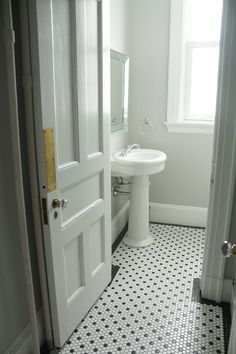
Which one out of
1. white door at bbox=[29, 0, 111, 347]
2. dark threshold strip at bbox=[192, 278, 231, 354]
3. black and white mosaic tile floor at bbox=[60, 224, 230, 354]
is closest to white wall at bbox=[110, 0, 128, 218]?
black and white mosaic tile floor at bbox=[60, 224, 230, 354]

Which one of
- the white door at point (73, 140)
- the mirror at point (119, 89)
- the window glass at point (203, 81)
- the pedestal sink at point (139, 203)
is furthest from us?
the window glass at point (203, 81)

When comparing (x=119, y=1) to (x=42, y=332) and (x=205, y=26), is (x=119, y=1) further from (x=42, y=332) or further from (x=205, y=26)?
(x=42, y=332)

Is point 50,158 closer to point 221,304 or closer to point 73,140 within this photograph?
point 73,140

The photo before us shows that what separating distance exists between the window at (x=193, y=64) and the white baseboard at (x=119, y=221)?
1.00 meters

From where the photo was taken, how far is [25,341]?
1.50 meters

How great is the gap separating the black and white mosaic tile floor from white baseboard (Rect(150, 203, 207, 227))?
2.00 ft

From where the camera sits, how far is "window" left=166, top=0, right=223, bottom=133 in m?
2.78

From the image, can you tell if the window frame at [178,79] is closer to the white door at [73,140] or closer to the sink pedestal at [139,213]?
the sink pedestal at [139,213]

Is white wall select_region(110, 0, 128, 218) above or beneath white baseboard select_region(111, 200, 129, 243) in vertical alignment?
above

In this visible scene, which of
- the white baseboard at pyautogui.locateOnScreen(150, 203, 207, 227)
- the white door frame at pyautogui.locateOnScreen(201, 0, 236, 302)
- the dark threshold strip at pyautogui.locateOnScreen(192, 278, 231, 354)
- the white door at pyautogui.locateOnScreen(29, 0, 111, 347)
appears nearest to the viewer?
the white door at pyautogui.locateOnScreen(29, 0, 111, 347)

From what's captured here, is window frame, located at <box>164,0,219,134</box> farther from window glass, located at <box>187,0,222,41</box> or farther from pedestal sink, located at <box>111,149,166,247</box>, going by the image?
pedestal sink, located at <box>111,149,166,247</box>

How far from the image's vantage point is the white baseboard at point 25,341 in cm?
143

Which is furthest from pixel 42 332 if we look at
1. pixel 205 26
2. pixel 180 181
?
pixel 205 26

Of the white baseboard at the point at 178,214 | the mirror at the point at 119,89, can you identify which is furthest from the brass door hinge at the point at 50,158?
the white baseboard at the point at 178,214
